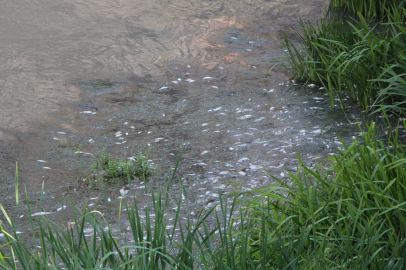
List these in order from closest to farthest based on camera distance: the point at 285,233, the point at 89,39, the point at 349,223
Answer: the point at 349,223
the point at 285,233
the point at 89,39

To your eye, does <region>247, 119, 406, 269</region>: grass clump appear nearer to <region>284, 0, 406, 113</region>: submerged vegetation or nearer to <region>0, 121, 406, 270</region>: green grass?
<region>0, 121, 406, 270</region>: green grass

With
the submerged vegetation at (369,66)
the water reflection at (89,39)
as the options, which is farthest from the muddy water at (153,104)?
the submerged vegetation at (369,66)

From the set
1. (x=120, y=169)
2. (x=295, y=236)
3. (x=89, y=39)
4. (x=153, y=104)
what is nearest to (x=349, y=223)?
(x=295, y=236)

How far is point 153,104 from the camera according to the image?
4.46 meters

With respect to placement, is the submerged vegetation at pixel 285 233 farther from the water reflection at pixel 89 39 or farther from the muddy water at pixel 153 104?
the water reflection at pixel 89 39

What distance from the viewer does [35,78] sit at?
500 centimetres

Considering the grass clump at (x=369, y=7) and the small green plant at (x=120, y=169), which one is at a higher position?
the grass clump at (x=369, y=7)

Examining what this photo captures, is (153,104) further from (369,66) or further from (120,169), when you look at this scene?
(369,66)

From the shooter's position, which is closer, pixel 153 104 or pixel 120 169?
pixel 120 169

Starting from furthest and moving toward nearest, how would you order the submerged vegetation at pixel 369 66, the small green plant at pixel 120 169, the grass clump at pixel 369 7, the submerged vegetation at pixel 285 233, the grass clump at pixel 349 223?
the grass clump at pixel 369 7 → the submerged vegetation at pixel 369 66 → the small green plant at pixel 120 169 → the grass clump at pixel 349 223 → the submerged vegetation at pixel 285 233

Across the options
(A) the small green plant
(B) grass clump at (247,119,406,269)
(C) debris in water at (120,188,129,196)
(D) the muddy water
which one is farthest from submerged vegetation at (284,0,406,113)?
(C) debris in water at (120,188,129,196)

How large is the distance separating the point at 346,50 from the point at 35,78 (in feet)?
11.0

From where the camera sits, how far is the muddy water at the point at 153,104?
3.32 m

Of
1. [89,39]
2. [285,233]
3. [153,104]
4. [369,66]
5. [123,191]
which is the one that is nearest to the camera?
[285,233]
